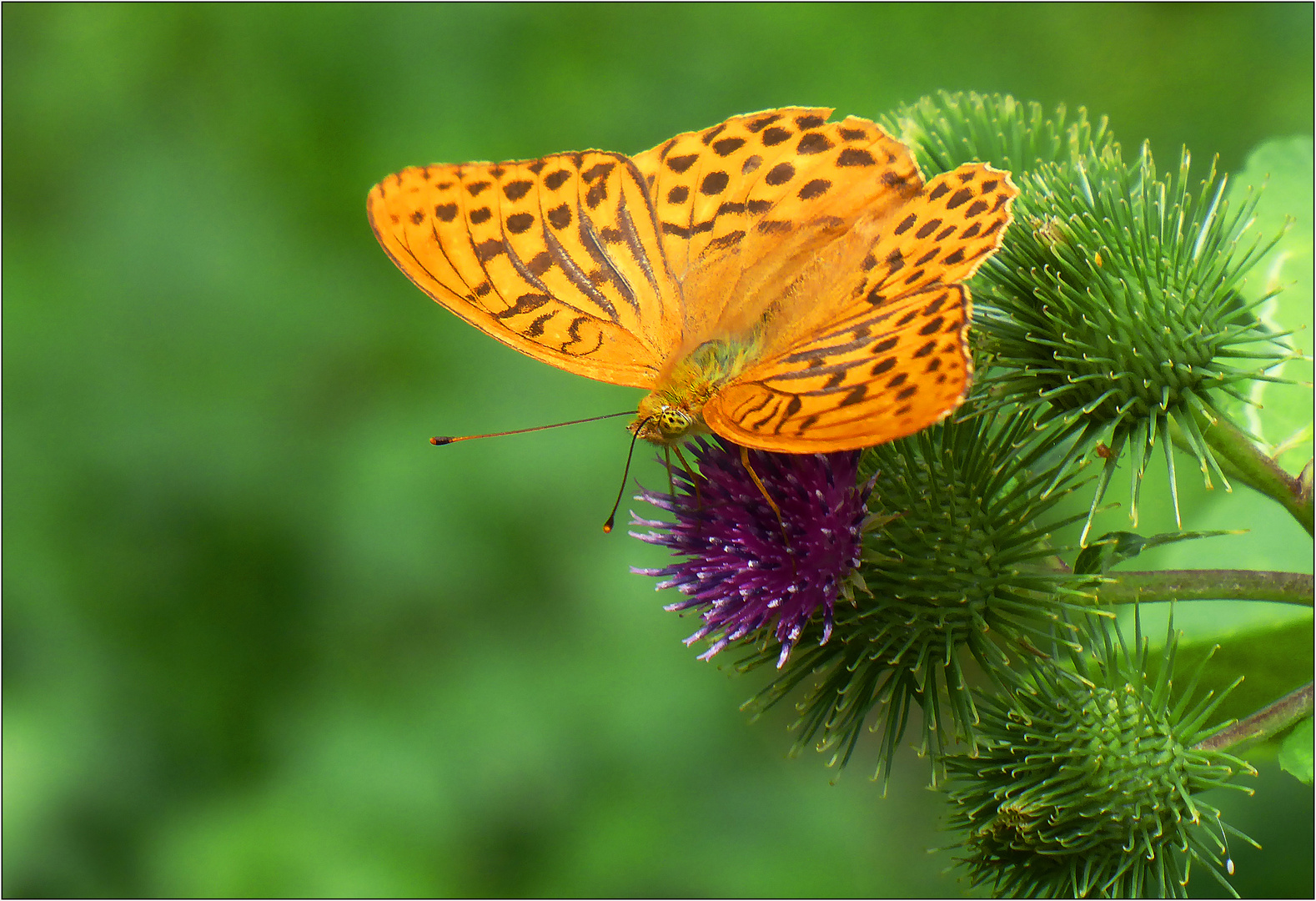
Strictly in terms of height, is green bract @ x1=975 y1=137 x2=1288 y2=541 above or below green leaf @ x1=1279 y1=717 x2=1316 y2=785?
above

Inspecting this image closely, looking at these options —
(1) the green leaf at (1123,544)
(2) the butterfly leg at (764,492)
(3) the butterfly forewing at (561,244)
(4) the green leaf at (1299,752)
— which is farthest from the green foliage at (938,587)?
(3) the butterfly forewing at (561,244)

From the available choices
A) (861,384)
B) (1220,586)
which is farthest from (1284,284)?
(861,384)

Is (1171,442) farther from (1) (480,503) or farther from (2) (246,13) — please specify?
(2) (246,13)

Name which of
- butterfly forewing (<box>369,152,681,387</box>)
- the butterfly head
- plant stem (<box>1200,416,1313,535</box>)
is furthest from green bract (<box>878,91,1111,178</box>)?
the butterfly head

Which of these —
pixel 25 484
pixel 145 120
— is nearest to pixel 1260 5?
pixel 145 120

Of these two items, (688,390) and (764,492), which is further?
(688,390)

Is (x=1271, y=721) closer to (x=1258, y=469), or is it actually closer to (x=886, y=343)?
(x=1258, y=469)

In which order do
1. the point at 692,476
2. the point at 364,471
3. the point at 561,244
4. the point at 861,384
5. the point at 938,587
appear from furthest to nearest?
1. the point at 364,471
2. the point at 561,244
3. the point at 692,476
4. the point at 938,587
5. the point at 861,384

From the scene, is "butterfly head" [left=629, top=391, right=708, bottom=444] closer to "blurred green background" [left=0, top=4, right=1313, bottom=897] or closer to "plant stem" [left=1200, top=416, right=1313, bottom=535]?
"plant stem" [left=1200, top=416, right=1313, bottom=535]
